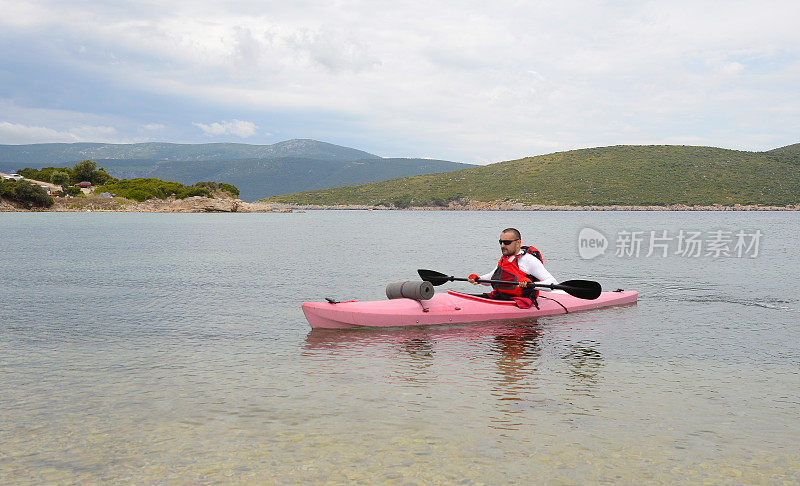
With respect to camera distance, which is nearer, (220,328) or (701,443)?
(701,443)

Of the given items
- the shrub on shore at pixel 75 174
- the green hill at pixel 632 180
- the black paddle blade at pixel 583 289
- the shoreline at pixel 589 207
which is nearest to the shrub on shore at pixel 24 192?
the shrub on shore at pixel 75 174

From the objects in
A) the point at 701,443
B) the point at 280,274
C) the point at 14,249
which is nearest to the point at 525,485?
the point at 701,443

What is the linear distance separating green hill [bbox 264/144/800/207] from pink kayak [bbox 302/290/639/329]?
143m

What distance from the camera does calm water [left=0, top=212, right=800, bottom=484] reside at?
576 centimetres

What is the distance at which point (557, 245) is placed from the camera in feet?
149

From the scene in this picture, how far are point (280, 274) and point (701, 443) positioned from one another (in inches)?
795

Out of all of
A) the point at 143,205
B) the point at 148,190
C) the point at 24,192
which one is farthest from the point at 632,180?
the point at 24,192

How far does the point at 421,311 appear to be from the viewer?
42.4 feet

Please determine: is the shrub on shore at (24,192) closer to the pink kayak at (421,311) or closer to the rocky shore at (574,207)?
the rocky shore at (574,207)

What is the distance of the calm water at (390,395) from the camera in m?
5.76

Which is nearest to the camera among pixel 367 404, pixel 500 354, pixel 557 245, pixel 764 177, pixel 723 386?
pixel 367 404

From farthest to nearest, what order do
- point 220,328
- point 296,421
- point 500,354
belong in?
1. point 220,328
2. point 500,354
3. point 296,421

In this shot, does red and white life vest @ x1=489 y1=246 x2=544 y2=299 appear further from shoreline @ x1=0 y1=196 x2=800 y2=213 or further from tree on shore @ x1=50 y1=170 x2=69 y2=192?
tree on shore @ x1=50 y1=170 x2=69 y2=192

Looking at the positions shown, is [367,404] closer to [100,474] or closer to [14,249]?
[100,474]
